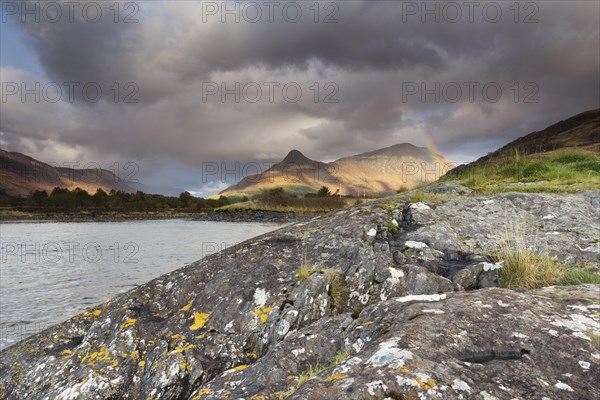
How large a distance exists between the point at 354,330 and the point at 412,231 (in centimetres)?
396

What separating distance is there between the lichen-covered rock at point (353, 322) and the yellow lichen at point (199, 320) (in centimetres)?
2

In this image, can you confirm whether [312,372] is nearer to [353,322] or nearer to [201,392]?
[353,322]

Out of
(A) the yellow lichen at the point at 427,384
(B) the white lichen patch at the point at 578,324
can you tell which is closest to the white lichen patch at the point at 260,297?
(A) the yellow lichen at the point at 427,384

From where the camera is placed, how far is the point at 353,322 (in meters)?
4.56

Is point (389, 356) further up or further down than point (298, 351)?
further up

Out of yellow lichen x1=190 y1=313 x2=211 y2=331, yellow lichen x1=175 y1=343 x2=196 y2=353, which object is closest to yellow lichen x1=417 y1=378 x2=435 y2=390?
yellow lichen x1=175 y1=343 x2=196 y2=353

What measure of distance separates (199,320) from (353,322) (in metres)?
2.83

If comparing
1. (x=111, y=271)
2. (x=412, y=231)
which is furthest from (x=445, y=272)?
(x=111, y=271)

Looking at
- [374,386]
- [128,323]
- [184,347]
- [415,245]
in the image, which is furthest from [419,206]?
[128,323]

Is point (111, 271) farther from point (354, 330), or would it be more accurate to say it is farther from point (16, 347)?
point (354, 330)

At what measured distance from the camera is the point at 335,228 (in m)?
7.79

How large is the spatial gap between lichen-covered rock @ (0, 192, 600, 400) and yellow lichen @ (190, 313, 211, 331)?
2 cm

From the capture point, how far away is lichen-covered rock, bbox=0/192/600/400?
2973mm

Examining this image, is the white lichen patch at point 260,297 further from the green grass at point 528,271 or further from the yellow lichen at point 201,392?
the green grass at point 528,271
